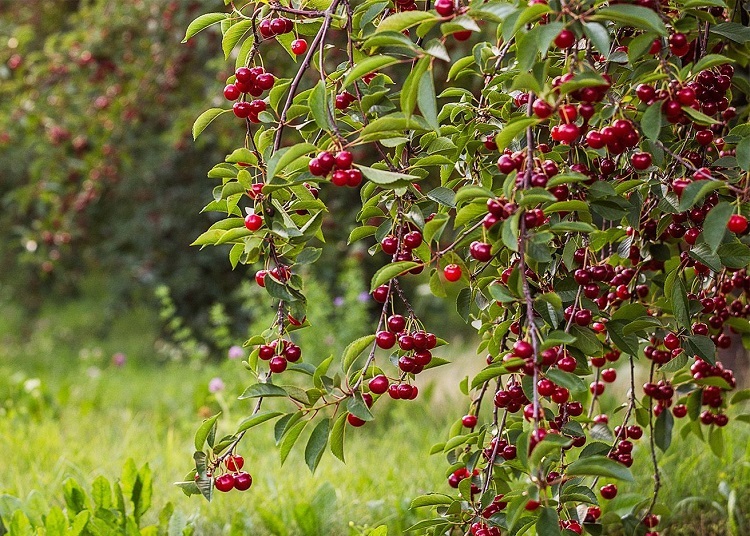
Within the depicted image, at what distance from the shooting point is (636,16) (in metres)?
0.79

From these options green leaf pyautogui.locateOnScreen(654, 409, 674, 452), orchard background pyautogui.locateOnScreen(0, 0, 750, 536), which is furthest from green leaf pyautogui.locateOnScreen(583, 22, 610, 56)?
green leaf pyautogui.locateOnScreen(654, 409, 674, 452)

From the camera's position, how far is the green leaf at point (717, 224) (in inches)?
34.5

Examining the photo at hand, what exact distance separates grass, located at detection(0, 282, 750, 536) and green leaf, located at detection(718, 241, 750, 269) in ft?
2.86

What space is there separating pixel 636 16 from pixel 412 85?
0.77ft

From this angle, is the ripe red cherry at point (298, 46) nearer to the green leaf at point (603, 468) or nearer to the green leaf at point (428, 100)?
the green leaf at point (428, 100)

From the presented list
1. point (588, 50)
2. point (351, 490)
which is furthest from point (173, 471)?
point (588, 50)

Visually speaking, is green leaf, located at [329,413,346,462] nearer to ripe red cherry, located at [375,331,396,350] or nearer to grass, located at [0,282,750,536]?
ripe red cherry, located at [375,331,396,350]

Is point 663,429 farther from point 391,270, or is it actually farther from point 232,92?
point 232,92

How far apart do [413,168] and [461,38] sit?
0.72 feet

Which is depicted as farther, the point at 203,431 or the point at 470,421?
the point at 470,421

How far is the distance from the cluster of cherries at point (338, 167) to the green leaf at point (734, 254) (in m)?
0.49

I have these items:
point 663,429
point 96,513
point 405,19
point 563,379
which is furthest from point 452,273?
point 96,513

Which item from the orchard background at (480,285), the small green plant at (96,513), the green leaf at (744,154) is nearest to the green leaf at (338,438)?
the orchard background at (480,285)

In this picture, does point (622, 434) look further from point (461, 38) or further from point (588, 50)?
point (461, 38)
